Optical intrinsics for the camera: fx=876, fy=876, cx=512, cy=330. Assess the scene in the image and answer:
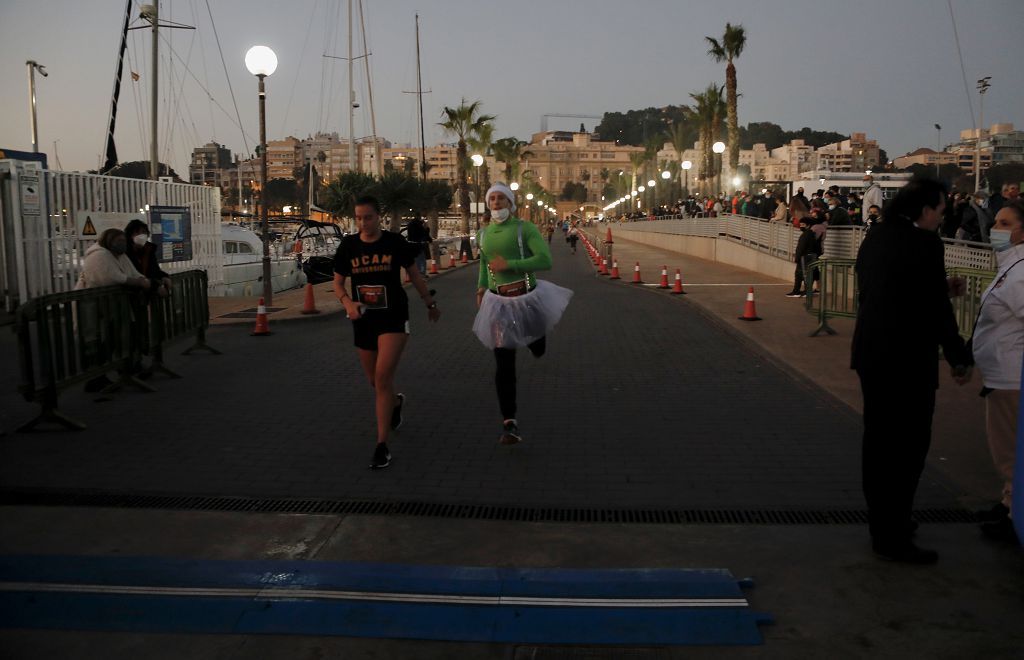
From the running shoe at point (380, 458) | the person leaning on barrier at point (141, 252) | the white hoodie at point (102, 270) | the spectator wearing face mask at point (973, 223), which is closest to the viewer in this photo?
the running shoe at point (380, 458)

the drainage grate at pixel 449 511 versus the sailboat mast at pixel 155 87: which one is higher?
the sailboat mast at pixel 155 87

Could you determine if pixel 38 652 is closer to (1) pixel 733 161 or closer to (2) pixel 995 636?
(2) pixel 995 636

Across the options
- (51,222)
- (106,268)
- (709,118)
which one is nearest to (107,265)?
(106,268)

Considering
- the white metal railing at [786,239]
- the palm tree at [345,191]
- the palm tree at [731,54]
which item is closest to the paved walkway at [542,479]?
the white metal railing at [786,239]

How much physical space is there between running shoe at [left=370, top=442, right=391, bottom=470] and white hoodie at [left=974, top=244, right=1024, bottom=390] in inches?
150

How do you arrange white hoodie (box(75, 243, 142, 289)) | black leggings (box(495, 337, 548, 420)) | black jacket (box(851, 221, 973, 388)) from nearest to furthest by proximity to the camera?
1. black jacket (box(851, 221, 973, 388))
2. black leggings (box(495, 337, 548, 420))
3. white hoodie (box(75, 243, 142, 289))

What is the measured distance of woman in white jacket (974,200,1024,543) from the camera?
15.4ft

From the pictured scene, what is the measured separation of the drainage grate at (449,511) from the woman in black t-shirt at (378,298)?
92 cm

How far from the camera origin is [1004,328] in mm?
4770

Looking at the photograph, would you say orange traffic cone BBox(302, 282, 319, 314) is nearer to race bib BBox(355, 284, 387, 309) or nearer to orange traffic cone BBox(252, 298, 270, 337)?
orange traffic cone BBox(252, 298, 270, 337)

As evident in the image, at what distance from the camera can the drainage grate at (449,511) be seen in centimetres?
517

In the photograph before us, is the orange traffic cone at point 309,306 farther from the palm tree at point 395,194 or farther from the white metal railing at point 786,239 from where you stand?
the palm tree at point 395,194

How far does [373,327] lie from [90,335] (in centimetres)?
341

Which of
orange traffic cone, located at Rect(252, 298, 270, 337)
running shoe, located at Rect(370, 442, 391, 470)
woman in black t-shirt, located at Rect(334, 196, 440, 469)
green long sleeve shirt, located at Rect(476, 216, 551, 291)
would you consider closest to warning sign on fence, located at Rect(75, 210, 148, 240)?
orange traffic cone, located at Rect(252, 298, 270, 337)
